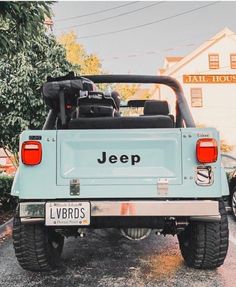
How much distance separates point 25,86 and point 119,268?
606cm

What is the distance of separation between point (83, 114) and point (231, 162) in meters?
5.52

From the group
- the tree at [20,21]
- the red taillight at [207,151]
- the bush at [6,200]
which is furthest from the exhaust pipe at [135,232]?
the bush at [6,200]

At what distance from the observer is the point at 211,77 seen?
32406 mm

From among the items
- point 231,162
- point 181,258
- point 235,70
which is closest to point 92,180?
point 181,258

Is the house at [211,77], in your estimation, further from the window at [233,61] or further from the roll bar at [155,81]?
the roll bar at [155,81]

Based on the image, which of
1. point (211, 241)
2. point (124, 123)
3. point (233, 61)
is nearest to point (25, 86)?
point (124, 123)

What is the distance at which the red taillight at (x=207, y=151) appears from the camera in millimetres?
3621

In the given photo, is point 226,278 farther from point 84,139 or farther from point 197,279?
point 84,139

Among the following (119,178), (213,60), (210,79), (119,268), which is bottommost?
(119,268)

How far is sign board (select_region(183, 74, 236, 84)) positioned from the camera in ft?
106

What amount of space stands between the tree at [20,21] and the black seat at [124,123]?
153 centimetres

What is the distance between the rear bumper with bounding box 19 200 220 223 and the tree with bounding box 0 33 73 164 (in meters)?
6.08

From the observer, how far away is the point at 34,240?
13.0 feet

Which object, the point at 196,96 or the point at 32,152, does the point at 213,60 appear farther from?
the point at 32,152
